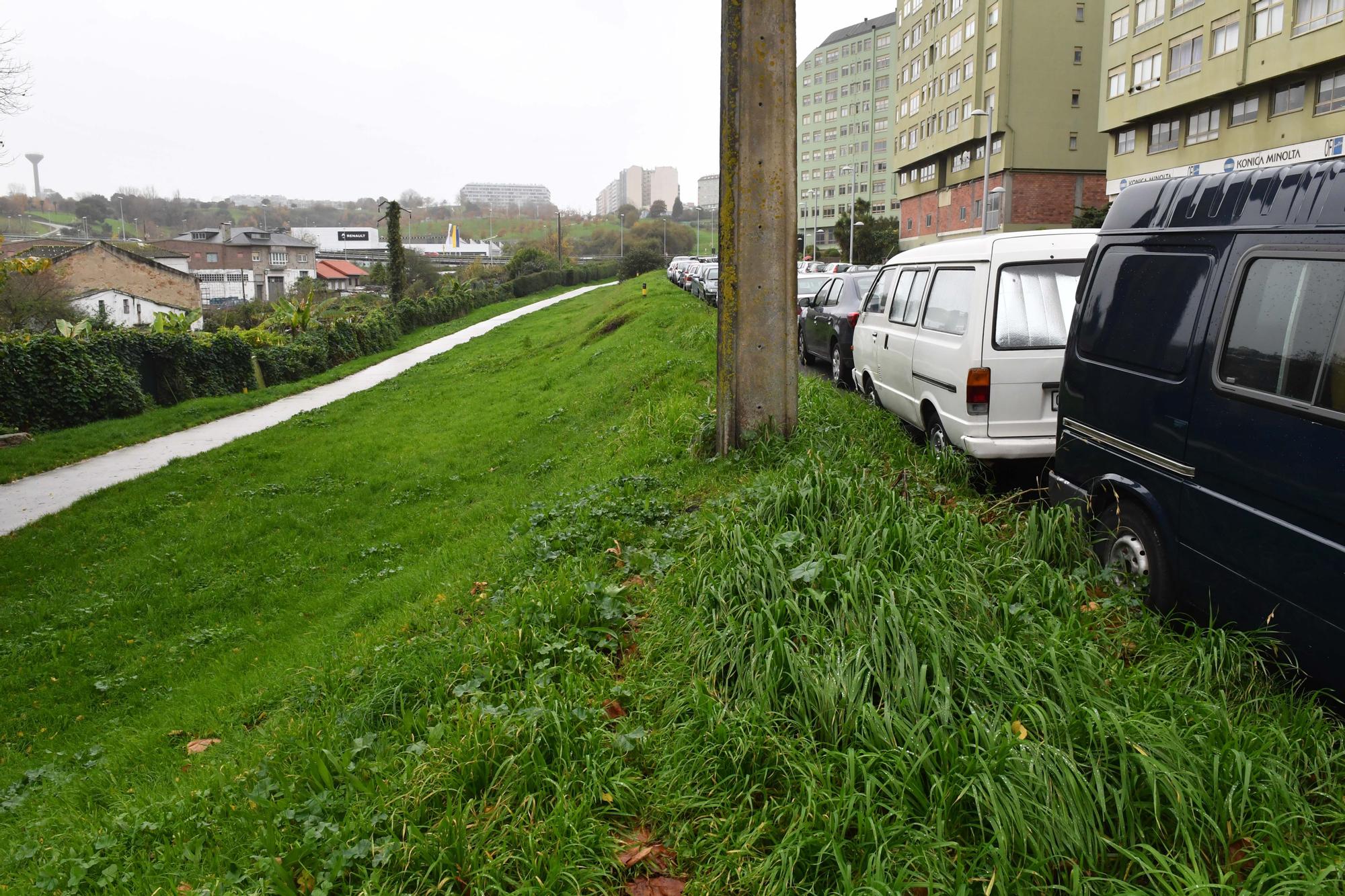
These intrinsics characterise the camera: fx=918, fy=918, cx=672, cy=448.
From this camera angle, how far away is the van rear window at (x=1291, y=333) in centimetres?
352

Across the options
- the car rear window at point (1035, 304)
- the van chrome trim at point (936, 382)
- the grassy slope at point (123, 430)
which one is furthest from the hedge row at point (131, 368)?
the car rear window at point (1035, 304)

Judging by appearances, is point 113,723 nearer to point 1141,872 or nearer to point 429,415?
point 1141,872

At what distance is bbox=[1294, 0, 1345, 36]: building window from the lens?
96.7ft

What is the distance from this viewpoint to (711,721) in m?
3.57

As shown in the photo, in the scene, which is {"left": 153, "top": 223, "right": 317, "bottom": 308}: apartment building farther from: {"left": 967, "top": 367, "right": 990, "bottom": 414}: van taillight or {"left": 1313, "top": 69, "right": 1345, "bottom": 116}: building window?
{"left": 967, "top": 367, "right": 990, "bottom": 414}: van taillight

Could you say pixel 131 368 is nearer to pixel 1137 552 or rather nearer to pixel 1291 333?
pixel 1137 552

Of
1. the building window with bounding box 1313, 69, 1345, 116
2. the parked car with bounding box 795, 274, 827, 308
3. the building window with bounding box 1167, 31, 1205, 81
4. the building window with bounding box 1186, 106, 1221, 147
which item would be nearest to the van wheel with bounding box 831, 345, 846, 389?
the parked car with bounding box 795, 274, 827, 308

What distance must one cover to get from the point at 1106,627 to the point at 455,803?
2.94 metres

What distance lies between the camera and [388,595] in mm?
7414

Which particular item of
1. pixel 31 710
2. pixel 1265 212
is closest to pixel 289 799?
pixel 31 710

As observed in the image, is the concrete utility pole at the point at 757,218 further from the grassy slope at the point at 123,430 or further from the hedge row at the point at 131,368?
the hedge row at the point at 131,368

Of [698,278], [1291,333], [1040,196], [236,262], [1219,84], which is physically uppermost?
[1219,84]

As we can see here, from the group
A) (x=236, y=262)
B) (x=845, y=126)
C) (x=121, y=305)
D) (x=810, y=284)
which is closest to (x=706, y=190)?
(x=845, y=126)

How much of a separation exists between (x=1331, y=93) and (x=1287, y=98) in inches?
90.5
